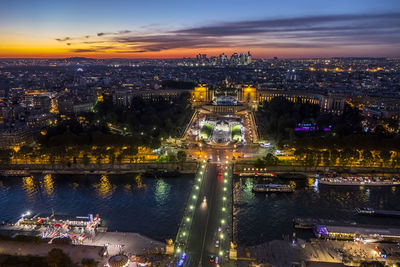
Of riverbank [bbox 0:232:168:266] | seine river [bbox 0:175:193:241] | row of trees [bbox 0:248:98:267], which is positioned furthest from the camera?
seine river [bbox 0:175:193:241]

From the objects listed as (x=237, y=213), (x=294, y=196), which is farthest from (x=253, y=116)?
(x=237, y=213)

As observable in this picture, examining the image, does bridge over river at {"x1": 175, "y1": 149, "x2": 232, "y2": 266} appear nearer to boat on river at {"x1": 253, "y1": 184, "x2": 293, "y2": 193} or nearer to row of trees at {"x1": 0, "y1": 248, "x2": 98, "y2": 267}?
boat on river at {"x1": 253, "y1": 184, "x2": 293, "y2": 193}

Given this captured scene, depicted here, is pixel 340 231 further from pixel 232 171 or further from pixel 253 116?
pixel 253 116

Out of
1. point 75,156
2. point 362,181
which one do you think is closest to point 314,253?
point 362,181

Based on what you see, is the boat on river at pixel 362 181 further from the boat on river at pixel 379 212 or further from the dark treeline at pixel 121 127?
the dark treeline at pixel 121 127

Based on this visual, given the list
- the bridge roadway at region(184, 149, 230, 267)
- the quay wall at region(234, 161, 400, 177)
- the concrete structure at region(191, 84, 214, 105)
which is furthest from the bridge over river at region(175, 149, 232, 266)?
the concrete structure at region(191, 84, 214, 105)

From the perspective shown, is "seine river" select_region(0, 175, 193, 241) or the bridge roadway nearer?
the bridge roadway

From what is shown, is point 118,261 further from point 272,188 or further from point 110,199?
point 272,188

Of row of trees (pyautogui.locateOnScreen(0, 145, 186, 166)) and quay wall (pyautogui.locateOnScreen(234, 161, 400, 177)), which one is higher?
row of trees (pyautogui.locateOnScreen(0, 145, 186, 166))

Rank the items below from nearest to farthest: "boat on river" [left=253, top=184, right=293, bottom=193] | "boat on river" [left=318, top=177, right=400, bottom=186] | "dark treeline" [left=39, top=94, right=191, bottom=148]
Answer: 1. "boat on river" [left=253, top=184, right=293, bottom=193]
2. "boat on river" [left=318, top=177, right=400, bottom=186]
3. "dark treeline" [left=39, top=94, right=191, bottom=148]
